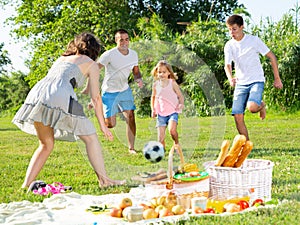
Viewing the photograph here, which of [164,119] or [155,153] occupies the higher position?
[164,119]

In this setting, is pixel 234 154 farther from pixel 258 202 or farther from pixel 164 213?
pixel 164 213

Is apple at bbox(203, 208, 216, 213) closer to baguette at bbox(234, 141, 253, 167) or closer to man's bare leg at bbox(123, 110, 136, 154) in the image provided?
baguette at bbox(234, 141, 253, 167)

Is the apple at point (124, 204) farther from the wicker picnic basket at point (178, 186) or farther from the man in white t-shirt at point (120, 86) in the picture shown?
the man in white t-shirt at point (120, 86)

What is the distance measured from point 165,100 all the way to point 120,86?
0.62 meters

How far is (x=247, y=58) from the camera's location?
6215mm

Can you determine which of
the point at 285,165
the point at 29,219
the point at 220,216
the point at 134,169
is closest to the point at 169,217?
the point at 220,216

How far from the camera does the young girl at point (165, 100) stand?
480 centimetres

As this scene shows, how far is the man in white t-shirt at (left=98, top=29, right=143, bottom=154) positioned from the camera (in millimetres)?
4730

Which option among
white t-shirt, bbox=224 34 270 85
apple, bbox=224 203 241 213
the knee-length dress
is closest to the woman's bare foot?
the knee-length dress

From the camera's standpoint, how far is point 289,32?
44.1 feet

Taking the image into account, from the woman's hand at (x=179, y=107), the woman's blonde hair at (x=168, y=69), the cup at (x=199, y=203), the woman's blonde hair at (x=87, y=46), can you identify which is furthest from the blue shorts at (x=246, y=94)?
the cup at (x=199, y=203)

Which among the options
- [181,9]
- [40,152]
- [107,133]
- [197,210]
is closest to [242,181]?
[197,210]

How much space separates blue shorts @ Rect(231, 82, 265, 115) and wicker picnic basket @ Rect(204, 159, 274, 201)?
2.02m

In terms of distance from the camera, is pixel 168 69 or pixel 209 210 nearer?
pixel 209 210
